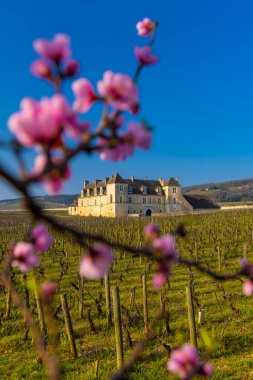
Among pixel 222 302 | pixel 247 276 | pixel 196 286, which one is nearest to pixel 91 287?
pixel 196 286

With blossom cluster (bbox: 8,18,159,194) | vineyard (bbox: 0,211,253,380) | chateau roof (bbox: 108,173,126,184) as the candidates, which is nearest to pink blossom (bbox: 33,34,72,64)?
blossom cluster (bbox: 8,18,159,194)

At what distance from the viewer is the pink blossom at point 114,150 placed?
816mm

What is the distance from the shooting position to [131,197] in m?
77.0

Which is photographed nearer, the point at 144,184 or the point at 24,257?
the point at 24,257

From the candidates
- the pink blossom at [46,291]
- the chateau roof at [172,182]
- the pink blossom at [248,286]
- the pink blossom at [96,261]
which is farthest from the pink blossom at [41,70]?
the chateau roof at [172,182]

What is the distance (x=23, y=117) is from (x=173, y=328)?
10.1m

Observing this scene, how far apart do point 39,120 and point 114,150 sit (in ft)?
0.70

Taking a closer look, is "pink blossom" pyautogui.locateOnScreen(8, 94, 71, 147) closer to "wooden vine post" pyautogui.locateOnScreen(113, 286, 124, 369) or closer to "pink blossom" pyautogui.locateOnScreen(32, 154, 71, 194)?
"pink blossom" pyautogui.locateOnScreen(32, 154, 71, 194)

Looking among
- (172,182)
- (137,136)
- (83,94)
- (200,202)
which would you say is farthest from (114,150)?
(200,202)

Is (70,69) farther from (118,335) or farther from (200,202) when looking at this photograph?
(200,202)

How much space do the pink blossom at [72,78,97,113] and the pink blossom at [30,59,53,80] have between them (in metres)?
0.08

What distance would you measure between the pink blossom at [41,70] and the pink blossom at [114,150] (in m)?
0.20

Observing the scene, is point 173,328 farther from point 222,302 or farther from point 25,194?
point 25,194

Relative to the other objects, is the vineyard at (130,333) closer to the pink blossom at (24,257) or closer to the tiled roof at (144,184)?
the pink blossom at (24,257)
